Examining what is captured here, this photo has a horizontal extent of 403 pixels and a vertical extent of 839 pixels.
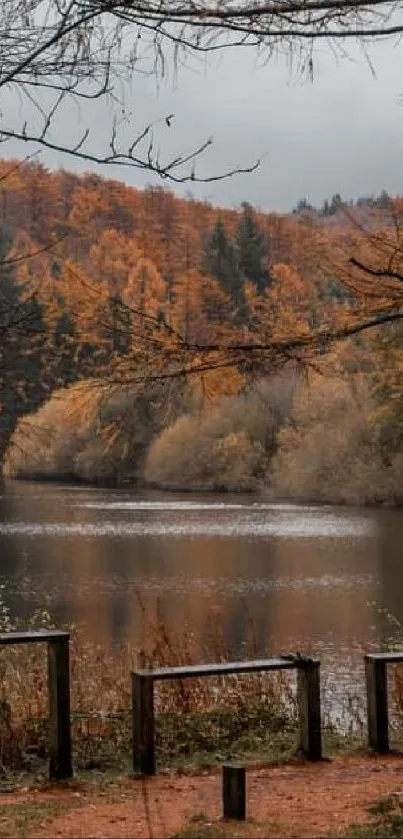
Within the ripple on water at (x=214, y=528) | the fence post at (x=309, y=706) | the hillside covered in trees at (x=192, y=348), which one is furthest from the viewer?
the ripple on water at (x=214, y=528)

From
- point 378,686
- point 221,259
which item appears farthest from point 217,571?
point 221,259

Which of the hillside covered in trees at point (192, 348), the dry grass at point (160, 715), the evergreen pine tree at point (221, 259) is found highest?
the evergreen pine tree at point (221, 259)

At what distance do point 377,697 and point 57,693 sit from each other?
1.84 m

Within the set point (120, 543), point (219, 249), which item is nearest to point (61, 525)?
point (120, 543)

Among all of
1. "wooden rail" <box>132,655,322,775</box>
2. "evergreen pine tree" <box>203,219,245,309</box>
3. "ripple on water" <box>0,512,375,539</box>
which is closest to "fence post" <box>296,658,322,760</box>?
"wooden rail" <box>132,655,322,775</box>

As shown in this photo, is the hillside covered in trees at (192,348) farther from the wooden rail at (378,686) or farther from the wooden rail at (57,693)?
the wooden rail at (378,686)

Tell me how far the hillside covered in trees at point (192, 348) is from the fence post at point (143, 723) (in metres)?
1.44

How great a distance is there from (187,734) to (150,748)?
1315 mm

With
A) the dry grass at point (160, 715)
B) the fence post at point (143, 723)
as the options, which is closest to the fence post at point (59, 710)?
the fence post at point (143, 723)

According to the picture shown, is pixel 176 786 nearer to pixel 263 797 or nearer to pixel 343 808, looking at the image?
pixel 263 797

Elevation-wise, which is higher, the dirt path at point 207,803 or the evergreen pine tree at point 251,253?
the evergreen pine tree at point 251,253

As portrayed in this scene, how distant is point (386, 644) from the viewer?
1509 centimetres

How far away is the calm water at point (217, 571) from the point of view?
17141mm

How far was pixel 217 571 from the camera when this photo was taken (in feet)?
78.0
